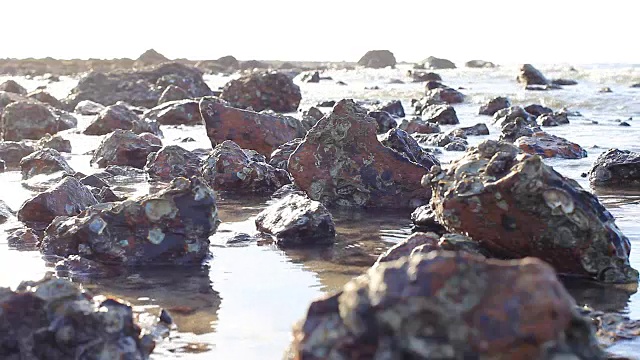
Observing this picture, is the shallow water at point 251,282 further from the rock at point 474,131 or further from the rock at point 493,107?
the rock at point 493,107

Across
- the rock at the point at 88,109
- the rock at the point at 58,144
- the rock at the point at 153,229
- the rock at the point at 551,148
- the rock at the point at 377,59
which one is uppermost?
the rock at the point at 153,229

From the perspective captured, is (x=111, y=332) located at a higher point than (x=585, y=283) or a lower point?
higher

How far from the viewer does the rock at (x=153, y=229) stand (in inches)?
187

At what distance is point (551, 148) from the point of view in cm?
996

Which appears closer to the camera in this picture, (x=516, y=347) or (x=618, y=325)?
(x=516, y=347)

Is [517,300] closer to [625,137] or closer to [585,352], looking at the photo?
[585,352]

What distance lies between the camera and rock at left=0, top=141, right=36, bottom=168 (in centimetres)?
1007

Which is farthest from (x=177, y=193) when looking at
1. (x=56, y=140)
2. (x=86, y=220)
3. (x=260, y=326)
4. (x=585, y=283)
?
(x=56, y=140)

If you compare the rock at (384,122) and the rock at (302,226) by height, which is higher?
the rock at (302,226)

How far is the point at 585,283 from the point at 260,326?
1790 mm

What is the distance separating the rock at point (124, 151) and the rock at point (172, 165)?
0.91 m

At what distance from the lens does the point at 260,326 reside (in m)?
3.57

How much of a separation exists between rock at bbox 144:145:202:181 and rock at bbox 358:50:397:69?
287 feet

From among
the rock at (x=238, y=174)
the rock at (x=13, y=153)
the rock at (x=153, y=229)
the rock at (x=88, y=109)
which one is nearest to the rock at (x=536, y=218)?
the rock at (x=153, y=229)
